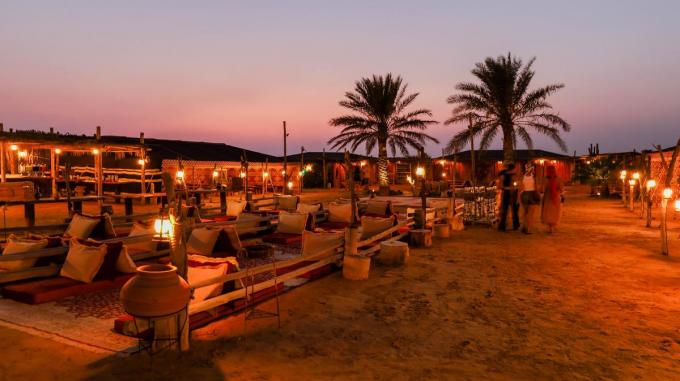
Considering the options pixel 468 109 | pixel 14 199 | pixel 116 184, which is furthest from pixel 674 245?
pixel 116 184

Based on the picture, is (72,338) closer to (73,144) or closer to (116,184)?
(73,144)

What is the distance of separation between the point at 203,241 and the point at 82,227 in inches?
96.8

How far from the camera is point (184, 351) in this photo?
4.18 metres

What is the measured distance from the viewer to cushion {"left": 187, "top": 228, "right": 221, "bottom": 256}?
8.19 metres

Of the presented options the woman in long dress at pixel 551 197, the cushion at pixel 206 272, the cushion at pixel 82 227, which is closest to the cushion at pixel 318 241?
the cushion at pixel 206 272

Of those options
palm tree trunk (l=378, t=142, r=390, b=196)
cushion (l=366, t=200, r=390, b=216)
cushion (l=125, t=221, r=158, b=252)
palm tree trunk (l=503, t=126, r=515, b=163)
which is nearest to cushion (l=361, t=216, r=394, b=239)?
cushion (l=366, t=200, r=390, b=216)

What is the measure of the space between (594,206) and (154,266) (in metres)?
20.5

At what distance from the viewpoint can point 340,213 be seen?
39.7 ft

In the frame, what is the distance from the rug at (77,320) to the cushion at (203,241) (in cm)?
218

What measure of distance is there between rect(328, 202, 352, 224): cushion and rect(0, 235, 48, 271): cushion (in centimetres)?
690

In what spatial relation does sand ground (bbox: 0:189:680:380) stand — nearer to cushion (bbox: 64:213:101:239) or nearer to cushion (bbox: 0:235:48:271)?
cushion (bbox: 0:235:48:271)

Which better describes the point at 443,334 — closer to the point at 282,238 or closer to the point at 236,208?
the point at 282,238

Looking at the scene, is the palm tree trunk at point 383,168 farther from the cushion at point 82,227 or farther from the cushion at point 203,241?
the cushion at point 82,227

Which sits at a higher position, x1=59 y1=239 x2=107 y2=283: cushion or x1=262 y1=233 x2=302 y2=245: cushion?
x1=59 y1=239 x2=107 y2=283: cushion
